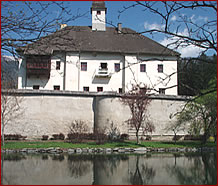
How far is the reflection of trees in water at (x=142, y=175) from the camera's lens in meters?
6.29

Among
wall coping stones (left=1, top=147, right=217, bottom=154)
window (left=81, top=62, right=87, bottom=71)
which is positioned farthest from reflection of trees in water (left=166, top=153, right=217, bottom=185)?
window (left=81, top=62, right=87, bottom=71)

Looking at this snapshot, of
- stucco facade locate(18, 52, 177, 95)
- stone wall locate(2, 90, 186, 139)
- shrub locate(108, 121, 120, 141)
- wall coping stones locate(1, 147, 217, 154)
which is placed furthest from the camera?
stucco facade locate(18, 52, 177, 95)

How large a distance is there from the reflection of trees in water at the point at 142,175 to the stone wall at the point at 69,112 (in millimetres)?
9966

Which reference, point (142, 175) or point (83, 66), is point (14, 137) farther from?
point (83, 66)

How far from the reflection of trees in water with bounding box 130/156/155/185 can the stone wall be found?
392 inches

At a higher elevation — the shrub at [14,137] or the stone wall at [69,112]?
the stone wall at [69,112]

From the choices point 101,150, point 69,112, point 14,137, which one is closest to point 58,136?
point 69,112

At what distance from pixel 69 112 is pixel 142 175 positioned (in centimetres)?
1244

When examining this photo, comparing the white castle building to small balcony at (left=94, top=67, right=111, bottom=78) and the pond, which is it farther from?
the pond

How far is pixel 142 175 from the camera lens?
7.09 metres

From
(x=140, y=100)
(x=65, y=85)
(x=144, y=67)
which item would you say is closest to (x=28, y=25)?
(x=140, y=100)

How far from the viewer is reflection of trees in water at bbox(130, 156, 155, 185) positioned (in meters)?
6.29

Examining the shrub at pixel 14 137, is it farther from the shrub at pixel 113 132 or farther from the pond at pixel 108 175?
the pond at pixel 108 175

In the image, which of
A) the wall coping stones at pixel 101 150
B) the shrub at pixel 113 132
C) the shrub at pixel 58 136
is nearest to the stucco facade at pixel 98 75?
the shrub at pixel 113 132
